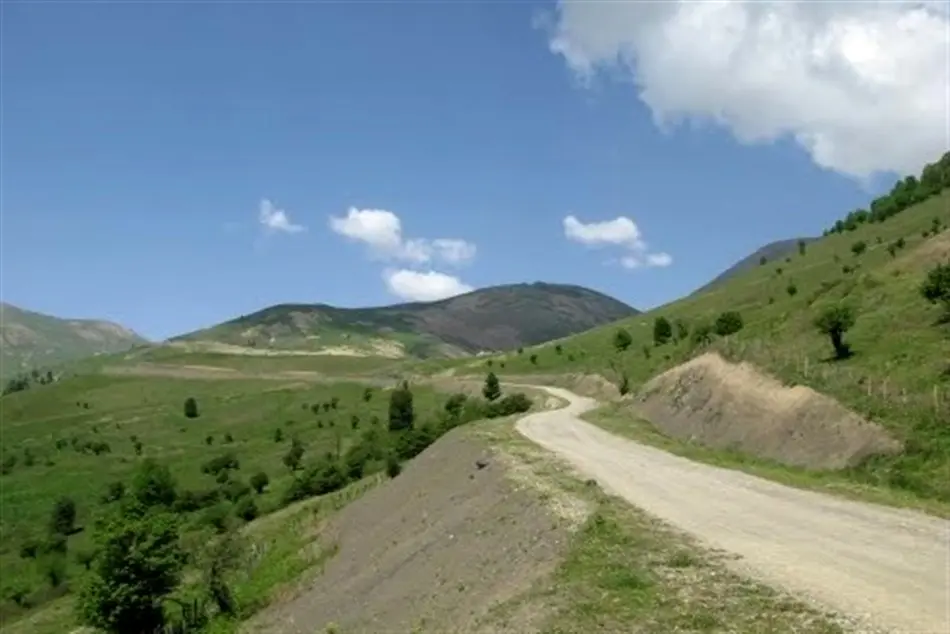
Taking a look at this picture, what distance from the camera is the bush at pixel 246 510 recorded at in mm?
86875

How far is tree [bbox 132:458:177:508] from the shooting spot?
353 feet

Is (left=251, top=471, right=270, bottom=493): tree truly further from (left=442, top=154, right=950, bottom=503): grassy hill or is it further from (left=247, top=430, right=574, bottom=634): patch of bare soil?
(left=247, top=430, right=574, bottom=634): patch of bare soil

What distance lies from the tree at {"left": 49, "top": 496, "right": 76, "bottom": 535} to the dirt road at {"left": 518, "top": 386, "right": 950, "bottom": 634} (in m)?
89.4

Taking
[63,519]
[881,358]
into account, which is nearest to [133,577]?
[881,358]

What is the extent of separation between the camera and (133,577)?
5488cm

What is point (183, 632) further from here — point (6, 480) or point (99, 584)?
point (6, 480)

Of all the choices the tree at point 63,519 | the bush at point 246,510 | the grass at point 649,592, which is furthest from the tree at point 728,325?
the tree at point 63,519

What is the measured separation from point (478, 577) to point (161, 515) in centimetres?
3570

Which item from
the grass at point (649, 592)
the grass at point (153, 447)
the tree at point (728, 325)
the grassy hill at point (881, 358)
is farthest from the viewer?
the grass at point (153, 447)

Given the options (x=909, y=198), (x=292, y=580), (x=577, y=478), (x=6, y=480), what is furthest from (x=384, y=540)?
(x=909, y=198)

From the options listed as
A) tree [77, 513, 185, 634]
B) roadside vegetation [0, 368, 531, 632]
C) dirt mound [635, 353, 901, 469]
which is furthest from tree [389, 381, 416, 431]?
tree [77, 513, 185, 634]

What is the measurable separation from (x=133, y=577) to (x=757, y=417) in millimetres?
36991

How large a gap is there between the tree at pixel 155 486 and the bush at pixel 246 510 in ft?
59.0

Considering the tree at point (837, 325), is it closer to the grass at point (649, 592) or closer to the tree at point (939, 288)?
the tree at point (939, 288)
